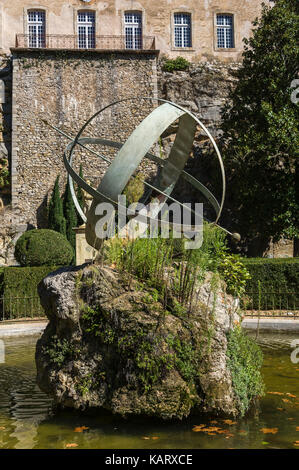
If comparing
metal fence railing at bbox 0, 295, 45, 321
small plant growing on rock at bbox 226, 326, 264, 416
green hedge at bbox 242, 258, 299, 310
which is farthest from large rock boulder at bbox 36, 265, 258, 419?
green hedge at bbox 242, 258, 299, 310

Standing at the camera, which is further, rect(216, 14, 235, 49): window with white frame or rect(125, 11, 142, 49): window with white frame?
rect(216, 14, 235, 49): window with white frame

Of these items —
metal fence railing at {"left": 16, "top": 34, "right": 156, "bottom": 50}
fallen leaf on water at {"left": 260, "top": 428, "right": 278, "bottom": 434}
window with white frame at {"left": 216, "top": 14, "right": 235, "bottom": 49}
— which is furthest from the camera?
window with white frame at {"left": 216, "top": 14, "right": 235, "bottom": 49}

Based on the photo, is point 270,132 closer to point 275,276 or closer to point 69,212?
point 275,276

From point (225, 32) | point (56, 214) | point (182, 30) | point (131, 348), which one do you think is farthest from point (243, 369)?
point (225, 32)

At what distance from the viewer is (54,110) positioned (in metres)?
23.9

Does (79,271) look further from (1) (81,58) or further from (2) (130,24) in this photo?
(2) (130,24)

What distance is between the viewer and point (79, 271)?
5238mm

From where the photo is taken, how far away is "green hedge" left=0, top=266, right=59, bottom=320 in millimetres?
12430

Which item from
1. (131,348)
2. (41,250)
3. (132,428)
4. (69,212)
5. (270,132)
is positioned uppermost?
(270,132)

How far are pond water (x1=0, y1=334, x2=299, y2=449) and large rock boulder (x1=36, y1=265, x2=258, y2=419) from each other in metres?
0.15

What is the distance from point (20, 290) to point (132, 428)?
9005mm

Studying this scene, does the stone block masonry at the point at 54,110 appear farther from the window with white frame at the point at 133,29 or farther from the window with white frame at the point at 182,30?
the window with white frame at the point at 182,30

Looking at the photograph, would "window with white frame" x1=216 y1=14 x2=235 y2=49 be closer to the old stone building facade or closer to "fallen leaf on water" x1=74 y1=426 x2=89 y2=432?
the old stone building facade
